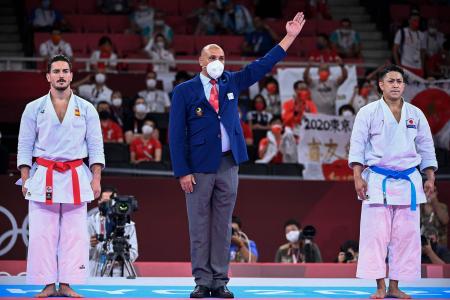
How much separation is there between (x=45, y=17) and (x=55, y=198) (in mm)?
10221

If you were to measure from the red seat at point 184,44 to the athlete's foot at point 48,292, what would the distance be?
10.3m

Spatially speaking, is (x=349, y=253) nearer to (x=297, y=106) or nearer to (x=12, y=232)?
(x=297, y=106)

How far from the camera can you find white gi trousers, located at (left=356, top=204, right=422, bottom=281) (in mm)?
7512

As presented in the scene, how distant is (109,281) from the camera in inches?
342

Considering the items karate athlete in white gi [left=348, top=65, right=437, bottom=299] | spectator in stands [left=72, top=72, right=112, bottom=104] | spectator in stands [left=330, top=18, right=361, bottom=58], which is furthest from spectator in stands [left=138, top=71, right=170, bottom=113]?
karate athlete in white gi [left=348, top=65, right=437, bottom=299]

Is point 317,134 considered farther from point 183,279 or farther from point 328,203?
point 183,279

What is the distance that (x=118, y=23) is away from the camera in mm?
17531

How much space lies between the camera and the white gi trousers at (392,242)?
7512mm

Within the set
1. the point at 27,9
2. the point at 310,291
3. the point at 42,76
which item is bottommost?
the point at 310,291

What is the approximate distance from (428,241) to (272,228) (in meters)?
2.21

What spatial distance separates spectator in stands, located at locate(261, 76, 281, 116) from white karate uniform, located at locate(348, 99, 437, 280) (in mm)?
7857

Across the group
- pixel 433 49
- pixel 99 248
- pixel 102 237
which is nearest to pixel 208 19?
pixel 433 49

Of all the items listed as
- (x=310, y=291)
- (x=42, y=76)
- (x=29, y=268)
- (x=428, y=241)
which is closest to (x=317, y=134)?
(x=428, y=241)

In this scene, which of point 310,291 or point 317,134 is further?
point 317,134
